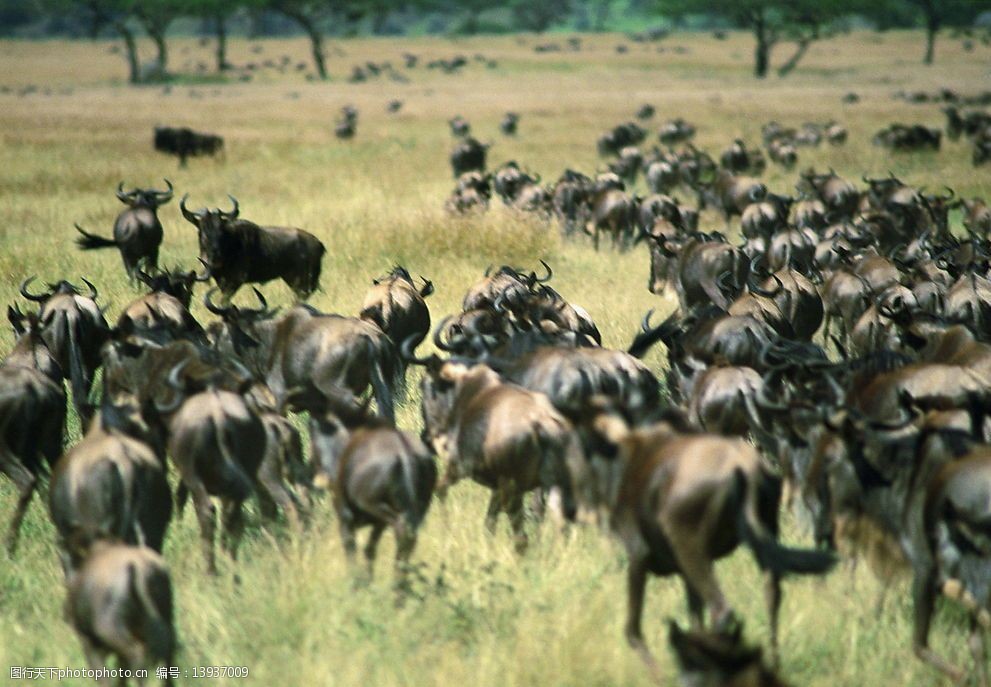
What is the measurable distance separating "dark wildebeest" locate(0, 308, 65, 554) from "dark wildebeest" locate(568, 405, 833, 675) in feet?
10.4

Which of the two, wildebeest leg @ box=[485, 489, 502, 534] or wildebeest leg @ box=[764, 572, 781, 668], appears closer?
wildebeest leg @ box=[764, 572, 781, 668]

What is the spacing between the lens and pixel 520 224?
628 inches

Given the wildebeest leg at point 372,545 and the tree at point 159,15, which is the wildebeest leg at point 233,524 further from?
the tree at point 159,15

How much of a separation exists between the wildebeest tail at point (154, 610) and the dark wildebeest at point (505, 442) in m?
1.69

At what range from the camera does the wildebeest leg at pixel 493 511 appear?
6000 millimetres

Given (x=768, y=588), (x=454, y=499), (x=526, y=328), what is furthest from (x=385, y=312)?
(x=768, y=588)

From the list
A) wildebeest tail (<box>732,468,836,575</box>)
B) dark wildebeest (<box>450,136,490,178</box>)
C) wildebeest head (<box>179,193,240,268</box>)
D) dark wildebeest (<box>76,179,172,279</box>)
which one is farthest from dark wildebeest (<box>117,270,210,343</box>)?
dark wildebeest (<box>450,136,490,178</box>)

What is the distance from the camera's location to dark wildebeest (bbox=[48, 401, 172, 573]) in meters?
4.91

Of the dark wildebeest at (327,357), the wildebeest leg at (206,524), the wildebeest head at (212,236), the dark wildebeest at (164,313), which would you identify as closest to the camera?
the wildebeest leg at (206,524)

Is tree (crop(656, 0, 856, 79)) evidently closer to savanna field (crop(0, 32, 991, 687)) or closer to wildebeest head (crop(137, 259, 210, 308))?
savanna field (crop(0, 32, 991, 687))

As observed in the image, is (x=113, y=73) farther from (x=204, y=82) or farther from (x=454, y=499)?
(x=454, y=499)

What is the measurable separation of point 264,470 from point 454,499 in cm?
109

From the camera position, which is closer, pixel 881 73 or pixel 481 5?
pixel 881 73

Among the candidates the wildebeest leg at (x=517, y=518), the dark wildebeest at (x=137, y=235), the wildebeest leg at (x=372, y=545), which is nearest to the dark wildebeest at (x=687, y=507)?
the wildebeest leg at (x=372, y=545)
